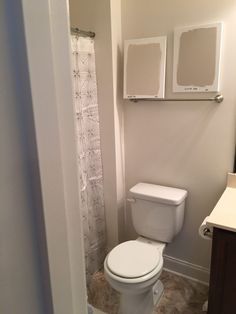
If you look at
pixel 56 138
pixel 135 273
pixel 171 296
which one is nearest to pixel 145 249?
pixel 135 273

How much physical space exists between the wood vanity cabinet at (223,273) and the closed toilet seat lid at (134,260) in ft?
1.22

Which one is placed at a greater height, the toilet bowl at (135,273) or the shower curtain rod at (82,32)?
the shower curtain rod at (82,32)

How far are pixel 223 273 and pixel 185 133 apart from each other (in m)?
0.96

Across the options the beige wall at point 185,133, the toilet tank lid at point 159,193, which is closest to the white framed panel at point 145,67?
the beige wall at point 185,133

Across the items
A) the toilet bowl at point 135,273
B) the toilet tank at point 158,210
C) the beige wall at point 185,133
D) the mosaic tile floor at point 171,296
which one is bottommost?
the mosaic tile floor at point 171,296

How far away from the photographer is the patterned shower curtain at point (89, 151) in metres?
1.86

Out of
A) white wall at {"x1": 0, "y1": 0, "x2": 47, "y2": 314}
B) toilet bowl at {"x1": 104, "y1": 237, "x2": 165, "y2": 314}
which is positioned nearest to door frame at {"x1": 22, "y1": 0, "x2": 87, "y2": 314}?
white wall at {"x1": 0, "y1": 0, "x2": 47, "y2": 314}

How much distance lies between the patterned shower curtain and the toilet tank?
34 centimetres

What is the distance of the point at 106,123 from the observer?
2084 millimetres

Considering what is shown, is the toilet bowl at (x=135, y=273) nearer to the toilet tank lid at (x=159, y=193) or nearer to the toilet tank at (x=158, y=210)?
the toilet tank at (x=158, y=210)

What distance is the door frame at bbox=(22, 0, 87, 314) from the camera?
0.37 meters

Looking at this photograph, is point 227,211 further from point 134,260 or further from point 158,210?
point 134,260

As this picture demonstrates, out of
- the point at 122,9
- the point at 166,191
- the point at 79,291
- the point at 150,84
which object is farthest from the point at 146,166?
the point at 79,291

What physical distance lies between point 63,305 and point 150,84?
1.69 metres
